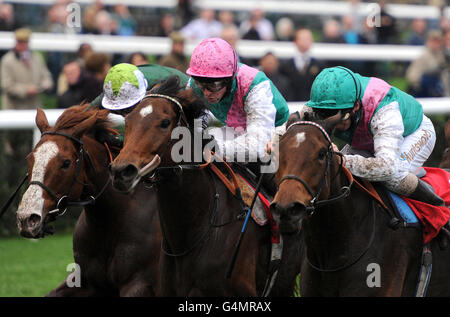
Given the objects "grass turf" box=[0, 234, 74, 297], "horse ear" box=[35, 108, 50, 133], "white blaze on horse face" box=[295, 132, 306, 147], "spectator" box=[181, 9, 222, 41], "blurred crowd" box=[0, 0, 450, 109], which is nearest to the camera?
"white blaze on horse face" box=[295, 132, 306, 147]

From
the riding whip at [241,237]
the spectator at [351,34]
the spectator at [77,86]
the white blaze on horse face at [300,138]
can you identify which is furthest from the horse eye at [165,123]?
the spectator at [351,34]

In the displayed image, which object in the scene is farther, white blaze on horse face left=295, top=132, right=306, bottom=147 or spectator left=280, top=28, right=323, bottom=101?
spectator left=280, top=28, right=323, bottom=101

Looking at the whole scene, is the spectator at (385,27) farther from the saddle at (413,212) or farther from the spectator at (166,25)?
the saddle at (413,212)

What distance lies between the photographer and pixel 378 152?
4.62m

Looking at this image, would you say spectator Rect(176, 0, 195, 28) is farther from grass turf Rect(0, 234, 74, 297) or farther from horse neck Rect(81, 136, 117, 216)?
horse neck Rect(81, 136, 117, 216)

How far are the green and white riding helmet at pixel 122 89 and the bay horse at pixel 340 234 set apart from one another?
1336 mm

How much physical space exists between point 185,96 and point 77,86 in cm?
501

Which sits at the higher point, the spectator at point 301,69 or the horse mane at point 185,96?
the horse mane at point 185,96

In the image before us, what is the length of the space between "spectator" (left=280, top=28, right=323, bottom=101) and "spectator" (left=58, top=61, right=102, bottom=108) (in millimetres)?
2825

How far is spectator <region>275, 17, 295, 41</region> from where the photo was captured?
585 inches

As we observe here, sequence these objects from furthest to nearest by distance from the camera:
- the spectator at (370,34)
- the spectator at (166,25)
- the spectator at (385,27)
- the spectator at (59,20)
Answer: the spectator at (370,34)
the spectator at (385,27)
the spectator at (166,25)
the spectator at (59,20)

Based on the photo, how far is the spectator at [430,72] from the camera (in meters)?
12.5

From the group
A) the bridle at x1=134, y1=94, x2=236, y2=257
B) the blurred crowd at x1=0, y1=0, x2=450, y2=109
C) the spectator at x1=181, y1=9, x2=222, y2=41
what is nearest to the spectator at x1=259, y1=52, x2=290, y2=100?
the blurred crowd at x1=0, y1=0, x2=450, y2=109

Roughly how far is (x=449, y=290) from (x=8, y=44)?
8089 millimetres
